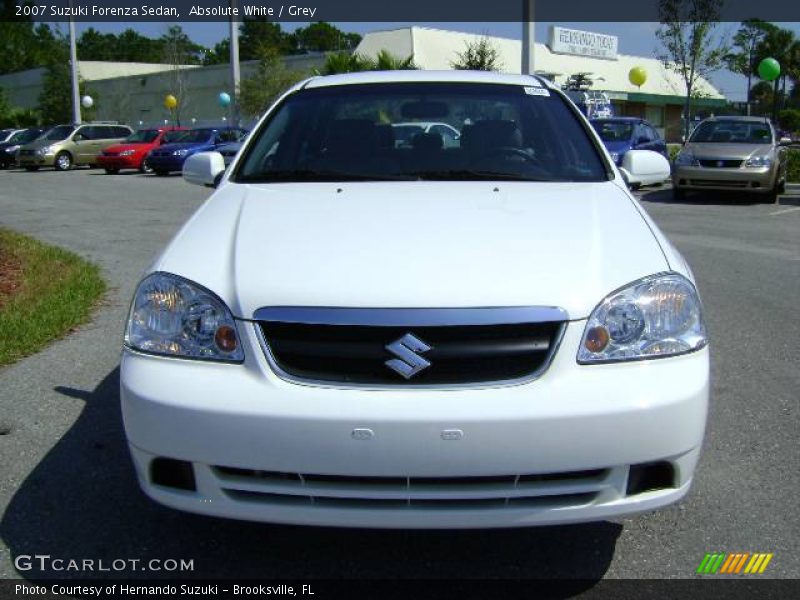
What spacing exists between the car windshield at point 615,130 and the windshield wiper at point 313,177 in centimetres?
1552

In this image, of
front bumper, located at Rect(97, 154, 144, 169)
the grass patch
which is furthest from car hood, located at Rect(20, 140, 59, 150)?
the grass patch

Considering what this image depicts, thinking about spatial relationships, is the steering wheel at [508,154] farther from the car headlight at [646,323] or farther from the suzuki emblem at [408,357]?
the suzuki emblem at [408,357]

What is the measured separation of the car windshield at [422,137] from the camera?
3760 millimetres

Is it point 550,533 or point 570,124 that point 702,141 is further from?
point 550,533

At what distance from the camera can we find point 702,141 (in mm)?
15789

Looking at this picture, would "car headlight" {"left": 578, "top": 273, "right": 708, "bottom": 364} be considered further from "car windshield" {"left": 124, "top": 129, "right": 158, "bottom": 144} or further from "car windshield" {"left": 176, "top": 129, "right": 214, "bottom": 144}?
"car windshield" {"left": 124, "top": 129, "right": 158, "bottom": 144}

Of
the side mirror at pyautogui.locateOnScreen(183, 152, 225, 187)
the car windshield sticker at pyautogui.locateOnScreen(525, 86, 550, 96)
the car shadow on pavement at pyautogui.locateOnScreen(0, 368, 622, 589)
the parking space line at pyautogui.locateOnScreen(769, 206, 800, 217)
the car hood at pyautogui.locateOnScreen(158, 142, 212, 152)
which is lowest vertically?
the parking space line at pyautogui.locateOnScreen(769, 206, 800, 217)

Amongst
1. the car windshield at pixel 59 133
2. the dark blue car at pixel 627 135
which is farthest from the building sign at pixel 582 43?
the dark blue car at pixel 627 135

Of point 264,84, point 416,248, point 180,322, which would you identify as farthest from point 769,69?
point 180,322

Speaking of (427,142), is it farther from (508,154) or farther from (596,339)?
(596,339)

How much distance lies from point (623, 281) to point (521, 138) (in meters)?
1.54

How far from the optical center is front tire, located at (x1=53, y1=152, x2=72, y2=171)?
28031 mm

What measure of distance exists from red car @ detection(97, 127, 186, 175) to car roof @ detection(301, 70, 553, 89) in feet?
72.2

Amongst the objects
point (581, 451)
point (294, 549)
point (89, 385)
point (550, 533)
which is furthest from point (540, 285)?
point (89, 385)
